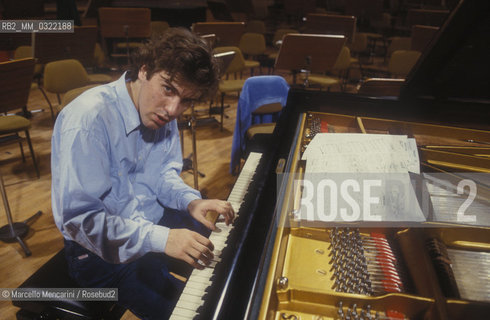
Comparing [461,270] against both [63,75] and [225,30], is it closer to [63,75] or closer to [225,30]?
[63,75]

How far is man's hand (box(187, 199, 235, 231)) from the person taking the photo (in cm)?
154

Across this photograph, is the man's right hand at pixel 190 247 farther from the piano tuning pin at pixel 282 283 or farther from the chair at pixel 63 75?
the chair at pixel 63 75

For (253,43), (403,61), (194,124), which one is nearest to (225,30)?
(253,43)

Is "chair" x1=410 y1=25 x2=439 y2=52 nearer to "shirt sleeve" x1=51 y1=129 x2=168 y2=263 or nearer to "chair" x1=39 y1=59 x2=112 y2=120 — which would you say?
"chair" x1=39 y1=59 x2=112 y2=120

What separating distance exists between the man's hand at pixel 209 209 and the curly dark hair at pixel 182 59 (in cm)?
52

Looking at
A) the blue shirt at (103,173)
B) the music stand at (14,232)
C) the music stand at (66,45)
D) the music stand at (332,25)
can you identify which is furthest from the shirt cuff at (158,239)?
the music stand at (332,25)

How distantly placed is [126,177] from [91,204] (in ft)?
0.95

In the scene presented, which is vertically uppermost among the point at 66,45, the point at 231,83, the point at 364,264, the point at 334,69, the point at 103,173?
the point at 66,45

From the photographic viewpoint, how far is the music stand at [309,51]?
4.27 metres

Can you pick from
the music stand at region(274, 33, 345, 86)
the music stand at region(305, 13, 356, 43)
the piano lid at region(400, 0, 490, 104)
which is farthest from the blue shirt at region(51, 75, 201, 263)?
the music stand at region(305, 13, 356, 43)

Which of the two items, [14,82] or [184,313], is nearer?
[184,313]

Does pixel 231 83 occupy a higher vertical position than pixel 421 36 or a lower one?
lower

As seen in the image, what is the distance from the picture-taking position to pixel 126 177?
1593 mm

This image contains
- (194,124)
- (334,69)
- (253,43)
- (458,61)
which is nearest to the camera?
(458,61)
